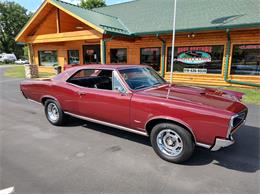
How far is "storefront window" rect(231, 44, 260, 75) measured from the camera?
9.49 metres

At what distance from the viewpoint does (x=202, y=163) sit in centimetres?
314

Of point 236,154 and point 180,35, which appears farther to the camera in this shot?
point 180,35

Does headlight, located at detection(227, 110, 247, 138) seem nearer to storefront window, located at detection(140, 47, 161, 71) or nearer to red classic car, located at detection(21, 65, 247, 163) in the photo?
red classic car, located at detection(21, 65, 247, 163)

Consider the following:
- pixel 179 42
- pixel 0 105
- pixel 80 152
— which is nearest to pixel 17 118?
pixel 0 105

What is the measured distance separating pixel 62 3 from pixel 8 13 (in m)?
57.7

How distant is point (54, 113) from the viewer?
4.88 metres

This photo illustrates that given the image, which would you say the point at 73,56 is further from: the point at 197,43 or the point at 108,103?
the point at 108,103

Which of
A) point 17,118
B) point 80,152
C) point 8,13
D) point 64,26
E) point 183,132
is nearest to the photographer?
point 183,132

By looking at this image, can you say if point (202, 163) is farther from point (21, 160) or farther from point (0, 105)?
point (0, 105)

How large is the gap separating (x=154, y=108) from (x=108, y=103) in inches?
39.8

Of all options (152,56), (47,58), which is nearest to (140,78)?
(152,56)

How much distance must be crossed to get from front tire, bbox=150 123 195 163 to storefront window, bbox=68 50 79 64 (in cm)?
Answer: 1448

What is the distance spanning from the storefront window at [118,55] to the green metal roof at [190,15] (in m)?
1.83

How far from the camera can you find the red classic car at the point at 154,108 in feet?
9.04
